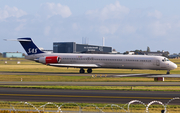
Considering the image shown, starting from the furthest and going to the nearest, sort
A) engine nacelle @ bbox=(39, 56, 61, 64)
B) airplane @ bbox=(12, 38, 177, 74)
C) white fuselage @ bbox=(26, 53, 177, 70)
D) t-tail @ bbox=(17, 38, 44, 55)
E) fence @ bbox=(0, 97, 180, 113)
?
t-tail @ bbox=(17, 38, 44, 55) → engine nacelle @ bbox=(39, 56, 61, 64) → airplane @ bbox=(12, 38, 177, 74) → white fuselage @ bbox=(26, 53, 177, 70) → fence @ bbox=(0, 97, 180, 113)

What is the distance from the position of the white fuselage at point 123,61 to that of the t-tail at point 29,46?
17.6 feet

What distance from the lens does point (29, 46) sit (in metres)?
57.8

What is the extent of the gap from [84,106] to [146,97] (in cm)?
687

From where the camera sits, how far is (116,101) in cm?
2141

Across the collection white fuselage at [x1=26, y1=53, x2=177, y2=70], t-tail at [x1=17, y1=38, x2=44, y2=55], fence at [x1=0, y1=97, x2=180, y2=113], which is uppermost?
t-tail at [x1=17, y1=38, x2=44, y2=55]

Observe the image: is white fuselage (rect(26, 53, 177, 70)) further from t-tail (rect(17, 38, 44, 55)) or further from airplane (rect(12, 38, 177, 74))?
t-tail (rect(17, 38, 44, 55))

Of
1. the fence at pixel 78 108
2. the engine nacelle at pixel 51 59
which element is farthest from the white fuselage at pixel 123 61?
the fence at pixel 78 108

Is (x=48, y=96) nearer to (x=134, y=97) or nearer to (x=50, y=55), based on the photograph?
(x=134, y=97)

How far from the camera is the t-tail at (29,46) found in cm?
5766

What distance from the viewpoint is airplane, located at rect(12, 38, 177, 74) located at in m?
50.9

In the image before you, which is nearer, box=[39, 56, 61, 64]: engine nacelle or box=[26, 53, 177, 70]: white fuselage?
box=[26, 53, 177, 70]: white fuselage

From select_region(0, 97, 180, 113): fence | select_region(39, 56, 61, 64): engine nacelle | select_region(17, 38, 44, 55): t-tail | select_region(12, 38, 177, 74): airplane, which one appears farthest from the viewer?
select_region(17, 38, 44, 55): t-tail

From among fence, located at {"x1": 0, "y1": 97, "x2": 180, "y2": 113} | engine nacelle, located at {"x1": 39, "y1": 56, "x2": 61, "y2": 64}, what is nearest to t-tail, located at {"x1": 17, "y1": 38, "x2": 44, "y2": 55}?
engine nacelle, located at {"x1": 39, "y1": 56, "x2": 61, "y2": 64}

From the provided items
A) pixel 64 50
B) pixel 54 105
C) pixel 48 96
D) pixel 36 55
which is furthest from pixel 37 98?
pixel 64 50
